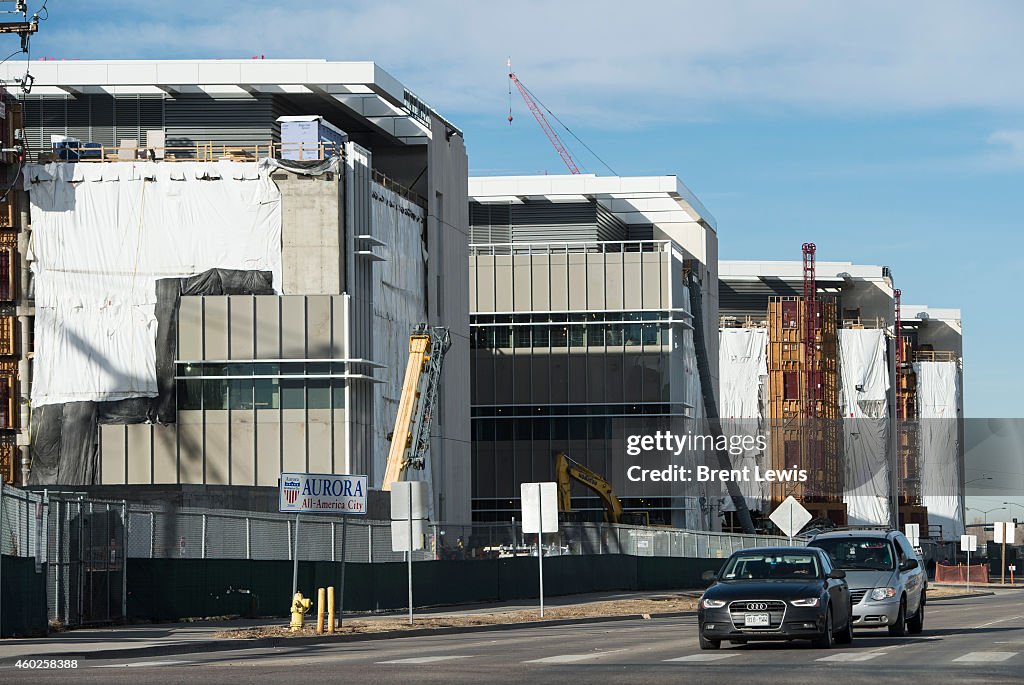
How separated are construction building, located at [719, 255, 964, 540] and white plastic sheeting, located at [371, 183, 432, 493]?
46.8m

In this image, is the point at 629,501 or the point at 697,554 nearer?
the point at 697,554

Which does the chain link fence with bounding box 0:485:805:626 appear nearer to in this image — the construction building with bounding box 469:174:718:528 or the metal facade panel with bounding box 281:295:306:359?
the metal facade panel with bounding box 281:295:306:359

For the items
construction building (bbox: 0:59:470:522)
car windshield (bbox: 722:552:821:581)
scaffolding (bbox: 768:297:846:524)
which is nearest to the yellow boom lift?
construction building (bbox: 0:59:470:522)

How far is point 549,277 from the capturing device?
93250 millimetres

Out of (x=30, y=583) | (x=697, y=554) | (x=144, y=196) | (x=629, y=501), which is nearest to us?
(x=30, y=583)

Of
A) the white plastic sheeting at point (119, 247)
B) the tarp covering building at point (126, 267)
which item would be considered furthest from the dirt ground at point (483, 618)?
the white plastic sheeting at point (119, 247)

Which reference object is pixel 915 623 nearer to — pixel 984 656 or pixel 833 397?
pixel 984 656

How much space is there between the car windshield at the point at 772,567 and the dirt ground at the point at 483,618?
8273mm

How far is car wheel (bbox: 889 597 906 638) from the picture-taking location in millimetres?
28016

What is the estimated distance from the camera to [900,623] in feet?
92.4

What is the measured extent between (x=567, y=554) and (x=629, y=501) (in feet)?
118

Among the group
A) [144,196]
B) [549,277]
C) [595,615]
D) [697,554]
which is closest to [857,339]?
[549,277]

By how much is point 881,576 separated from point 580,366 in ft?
213

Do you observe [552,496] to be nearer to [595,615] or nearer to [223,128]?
[595,615]
